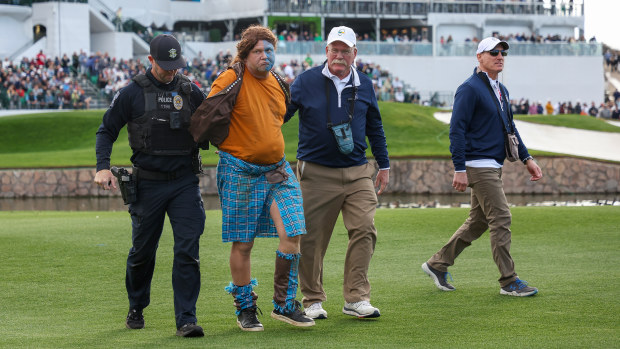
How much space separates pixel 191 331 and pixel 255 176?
1237mm

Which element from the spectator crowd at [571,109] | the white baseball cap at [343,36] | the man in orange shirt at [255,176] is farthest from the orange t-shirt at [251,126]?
the spectator crowd at [571,109]

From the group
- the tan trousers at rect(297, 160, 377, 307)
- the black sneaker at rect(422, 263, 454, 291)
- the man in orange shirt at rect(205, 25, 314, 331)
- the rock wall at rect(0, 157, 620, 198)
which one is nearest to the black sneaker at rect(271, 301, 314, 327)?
the man in orange shirt at rect(205, 25, 314, 331)

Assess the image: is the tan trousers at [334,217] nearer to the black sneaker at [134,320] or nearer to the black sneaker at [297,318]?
the black sneaker at [297,318]

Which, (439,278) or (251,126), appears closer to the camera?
(251,126)

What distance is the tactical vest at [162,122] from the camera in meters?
7.57

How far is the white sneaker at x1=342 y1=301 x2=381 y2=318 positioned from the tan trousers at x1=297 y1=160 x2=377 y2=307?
0.17m

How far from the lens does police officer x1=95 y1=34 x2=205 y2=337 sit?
7527 mm

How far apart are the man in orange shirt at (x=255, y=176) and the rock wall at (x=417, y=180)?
902 inches

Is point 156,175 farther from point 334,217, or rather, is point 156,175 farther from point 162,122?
point 334,217

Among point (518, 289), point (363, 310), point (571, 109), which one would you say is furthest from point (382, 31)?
point (363, 310)

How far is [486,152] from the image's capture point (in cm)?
947

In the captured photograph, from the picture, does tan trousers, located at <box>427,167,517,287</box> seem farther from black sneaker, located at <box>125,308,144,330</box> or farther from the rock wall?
the rock wall

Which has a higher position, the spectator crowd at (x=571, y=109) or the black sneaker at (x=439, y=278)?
the spectator crowd at (x=571, y=109)

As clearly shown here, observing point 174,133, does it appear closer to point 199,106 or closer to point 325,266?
point 199,106
